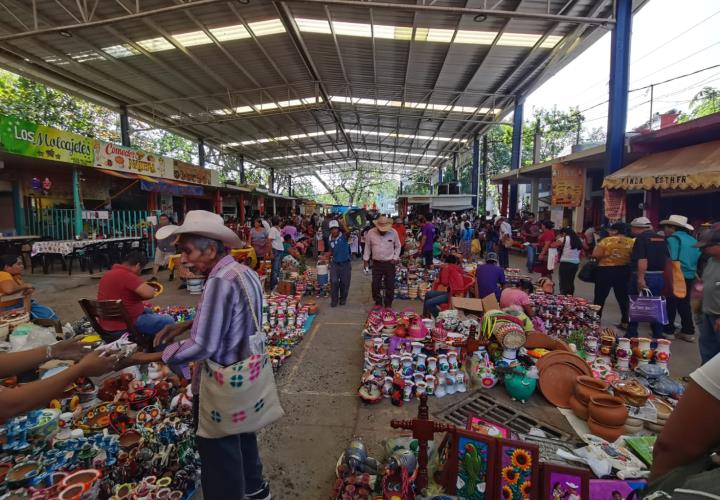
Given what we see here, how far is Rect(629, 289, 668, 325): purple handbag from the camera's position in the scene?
4359 mm

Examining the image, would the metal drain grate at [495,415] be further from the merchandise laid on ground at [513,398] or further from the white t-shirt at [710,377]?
the white t-shirt at [710,377]

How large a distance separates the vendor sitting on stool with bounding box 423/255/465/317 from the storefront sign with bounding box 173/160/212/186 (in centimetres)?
1280

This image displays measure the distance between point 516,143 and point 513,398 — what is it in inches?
616

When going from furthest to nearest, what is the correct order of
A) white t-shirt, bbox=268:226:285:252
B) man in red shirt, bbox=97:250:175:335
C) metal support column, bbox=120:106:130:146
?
1. metal support column, bbox=120:106:130:146
2. white t-shirt, bbox=268:226:285:252
3. man in red shirt, bbox=97:250:175:335

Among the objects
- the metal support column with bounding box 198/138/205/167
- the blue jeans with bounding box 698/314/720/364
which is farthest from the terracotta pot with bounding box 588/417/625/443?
the metal support column with bounding box 198/138/205/167

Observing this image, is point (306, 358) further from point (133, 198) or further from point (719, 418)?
point (133, 198)

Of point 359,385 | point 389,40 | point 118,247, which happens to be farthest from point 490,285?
point 118,247

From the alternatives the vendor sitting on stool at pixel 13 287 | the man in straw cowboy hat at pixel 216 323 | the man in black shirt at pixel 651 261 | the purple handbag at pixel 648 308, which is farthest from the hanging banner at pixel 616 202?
the vendor sitting on stool at pixel 13 287

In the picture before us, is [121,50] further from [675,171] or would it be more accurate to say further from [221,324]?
[675,171]

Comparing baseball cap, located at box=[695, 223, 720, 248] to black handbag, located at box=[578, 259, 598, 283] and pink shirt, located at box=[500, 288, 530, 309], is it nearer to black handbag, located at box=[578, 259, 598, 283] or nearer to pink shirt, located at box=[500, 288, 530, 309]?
pink shirt, located at box=[500, 288, 530, 309]

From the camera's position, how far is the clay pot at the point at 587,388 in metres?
2.96

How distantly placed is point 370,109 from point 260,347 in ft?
57.1

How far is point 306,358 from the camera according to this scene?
440 cm

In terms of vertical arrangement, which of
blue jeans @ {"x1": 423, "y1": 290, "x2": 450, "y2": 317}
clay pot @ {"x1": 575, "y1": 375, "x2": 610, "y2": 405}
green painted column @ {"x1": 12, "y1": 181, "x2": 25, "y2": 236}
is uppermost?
green painted column @ {"x1": 12, "y1": 181, "x2": 25, "y2": 236}
